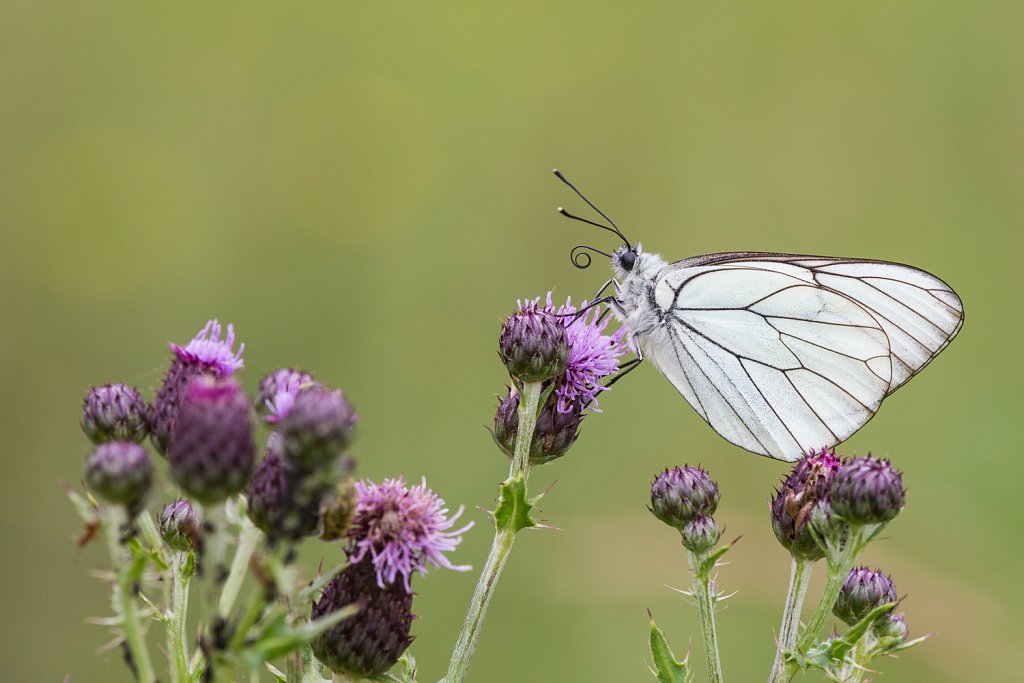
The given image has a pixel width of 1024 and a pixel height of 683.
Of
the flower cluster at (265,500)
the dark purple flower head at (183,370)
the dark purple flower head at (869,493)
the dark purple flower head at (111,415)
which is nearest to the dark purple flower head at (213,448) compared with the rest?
the flower cluster at (265,500)

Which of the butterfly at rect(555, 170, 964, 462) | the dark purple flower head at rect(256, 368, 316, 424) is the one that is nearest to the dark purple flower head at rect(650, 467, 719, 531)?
the butterfly at rect(555, 170, 964, 462)

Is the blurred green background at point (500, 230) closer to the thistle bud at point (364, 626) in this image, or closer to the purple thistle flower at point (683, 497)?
the purple thistle flower at point (683, 497)

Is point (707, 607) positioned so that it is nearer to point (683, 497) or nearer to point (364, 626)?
point (683, 497)

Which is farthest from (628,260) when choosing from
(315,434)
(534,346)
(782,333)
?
(315,434)

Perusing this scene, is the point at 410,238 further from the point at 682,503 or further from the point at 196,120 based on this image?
the point at 682,503

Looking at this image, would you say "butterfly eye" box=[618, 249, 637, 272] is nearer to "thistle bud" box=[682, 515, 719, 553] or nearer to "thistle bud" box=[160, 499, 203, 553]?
"thistle bud" box=[682, 515, 719, 553]
